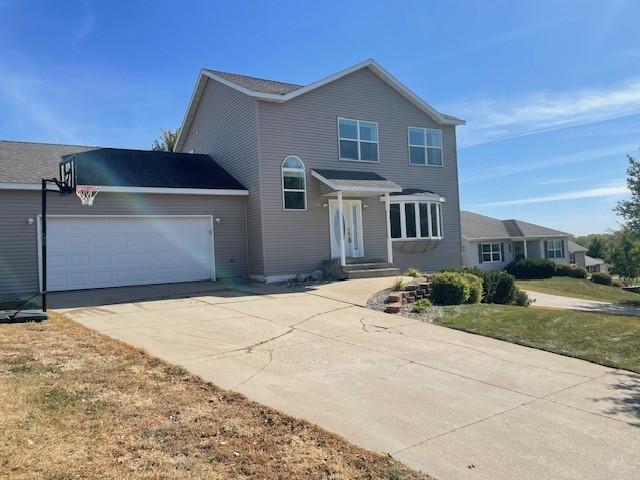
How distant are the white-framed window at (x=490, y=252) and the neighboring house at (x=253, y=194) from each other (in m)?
17.0

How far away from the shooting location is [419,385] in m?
6.12

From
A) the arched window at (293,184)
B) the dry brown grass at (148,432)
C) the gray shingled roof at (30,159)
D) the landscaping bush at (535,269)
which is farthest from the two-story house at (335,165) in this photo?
the landscaping bush at (535,269)

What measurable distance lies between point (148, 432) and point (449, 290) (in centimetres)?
934

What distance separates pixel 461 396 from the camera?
578 centimetres

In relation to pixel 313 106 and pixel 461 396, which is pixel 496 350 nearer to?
pixel 461 396

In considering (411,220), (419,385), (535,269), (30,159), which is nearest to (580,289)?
(535,269)

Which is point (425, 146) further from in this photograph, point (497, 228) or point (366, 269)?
point (497, 228)

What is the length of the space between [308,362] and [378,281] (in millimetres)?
8545

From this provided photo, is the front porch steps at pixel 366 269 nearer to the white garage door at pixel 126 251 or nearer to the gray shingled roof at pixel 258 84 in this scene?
the white garage door at pixel 126 251

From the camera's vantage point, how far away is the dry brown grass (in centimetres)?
367

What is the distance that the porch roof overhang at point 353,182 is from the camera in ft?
54.2

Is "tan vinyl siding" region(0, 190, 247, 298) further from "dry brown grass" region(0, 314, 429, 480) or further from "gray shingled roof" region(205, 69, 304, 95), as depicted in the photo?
"dry brown grass" region(0, 314, 429, 480)

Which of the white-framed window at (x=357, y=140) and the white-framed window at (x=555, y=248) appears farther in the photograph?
the white-framed window at (x=555, y=248)

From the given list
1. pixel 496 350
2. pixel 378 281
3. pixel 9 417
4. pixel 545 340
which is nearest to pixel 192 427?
pixel 9 417
